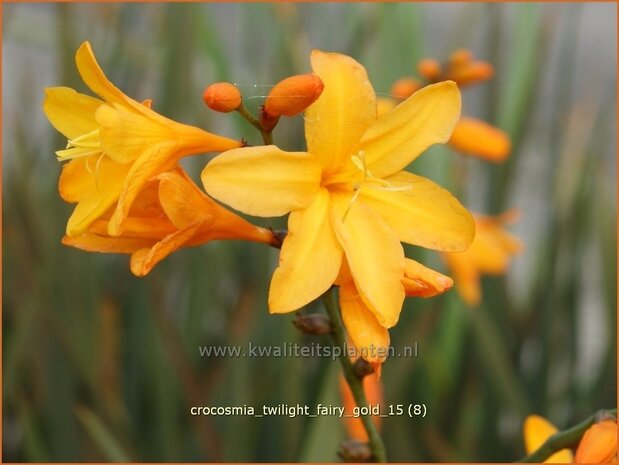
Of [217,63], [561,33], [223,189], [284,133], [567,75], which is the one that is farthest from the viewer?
[561,33]

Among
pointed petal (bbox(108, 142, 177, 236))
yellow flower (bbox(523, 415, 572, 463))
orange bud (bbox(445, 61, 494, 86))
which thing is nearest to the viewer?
pointed petal (bbox(108, 142, 177, 236))

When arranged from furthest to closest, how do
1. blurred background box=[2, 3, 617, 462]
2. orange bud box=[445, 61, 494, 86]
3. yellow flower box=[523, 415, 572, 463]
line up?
blurred background box=[2, 3, 617, 462], orange bud box=[445, 61, 494, 86], yellow flower box=[523, 415, 572, 463]

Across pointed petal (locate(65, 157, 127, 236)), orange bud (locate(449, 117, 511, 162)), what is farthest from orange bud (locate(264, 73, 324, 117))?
orange bud (locate(449, 117, 511, 162))

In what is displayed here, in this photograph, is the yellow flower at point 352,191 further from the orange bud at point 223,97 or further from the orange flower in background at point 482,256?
the orange flower in background at point 482,256

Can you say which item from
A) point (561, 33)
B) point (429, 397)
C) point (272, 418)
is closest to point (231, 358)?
point (272, 418)

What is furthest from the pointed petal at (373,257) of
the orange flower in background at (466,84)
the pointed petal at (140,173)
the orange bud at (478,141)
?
the orange bud at (478,141)

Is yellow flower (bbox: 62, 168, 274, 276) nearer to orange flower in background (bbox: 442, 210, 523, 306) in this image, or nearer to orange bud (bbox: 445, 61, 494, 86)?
orange bud (bbox: 445, 61, 494, 86)

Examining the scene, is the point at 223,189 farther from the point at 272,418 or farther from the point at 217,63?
the point at 217,63
